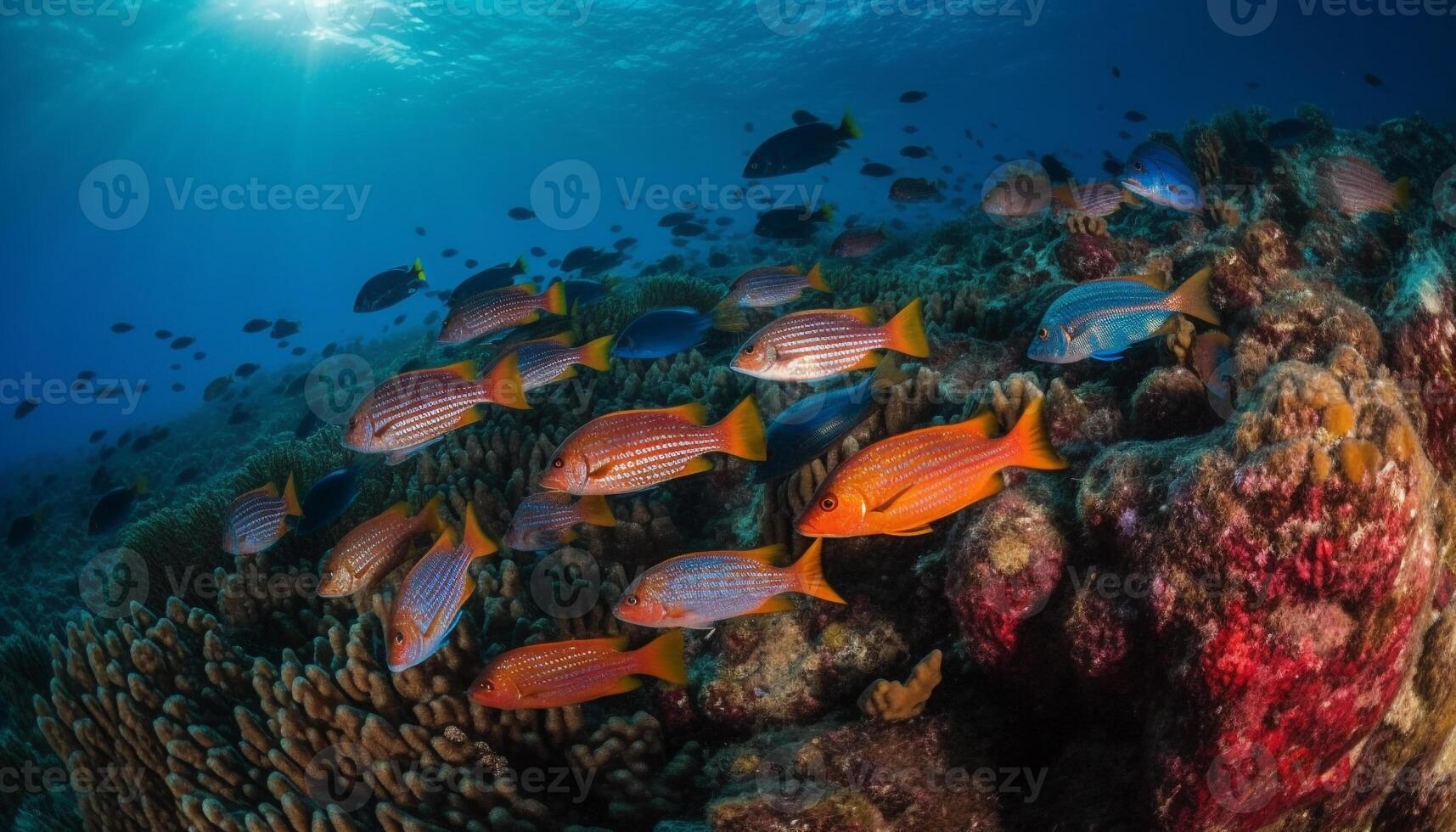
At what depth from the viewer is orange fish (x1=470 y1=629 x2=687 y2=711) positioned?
2.87m

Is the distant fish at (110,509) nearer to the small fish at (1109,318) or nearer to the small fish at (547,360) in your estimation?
the small fish at (547,360)

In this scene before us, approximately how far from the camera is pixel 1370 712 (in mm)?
2078

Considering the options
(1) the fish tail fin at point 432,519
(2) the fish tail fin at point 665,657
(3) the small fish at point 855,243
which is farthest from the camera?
(3) the small fish at point 855,243

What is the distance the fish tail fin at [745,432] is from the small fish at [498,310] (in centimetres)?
305

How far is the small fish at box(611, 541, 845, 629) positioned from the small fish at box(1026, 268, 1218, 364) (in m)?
1.89

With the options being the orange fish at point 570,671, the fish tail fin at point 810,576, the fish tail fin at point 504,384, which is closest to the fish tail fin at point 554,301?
the fish tail fin at point 504,384

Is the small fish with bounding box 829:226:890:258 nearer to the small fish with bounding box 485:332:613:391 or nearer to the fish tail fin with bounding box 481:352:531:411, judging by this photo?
the small fish with bounding box 485:332:613:391

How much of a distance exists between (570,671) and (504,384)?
1819 mm

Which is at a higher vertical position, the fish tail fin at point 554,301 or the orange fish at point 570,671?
the fish tail fin at point 554,301

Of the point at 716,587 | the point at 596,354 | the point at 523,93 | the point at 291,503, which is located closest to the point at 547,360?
the point at 596,354

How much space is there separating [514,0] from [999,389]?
45250 mm

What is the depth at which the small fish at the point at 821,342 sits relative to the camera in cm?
348

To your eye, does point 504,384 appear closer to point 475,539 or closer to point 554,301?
point 475,539

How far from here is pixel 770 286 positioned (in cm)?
588
